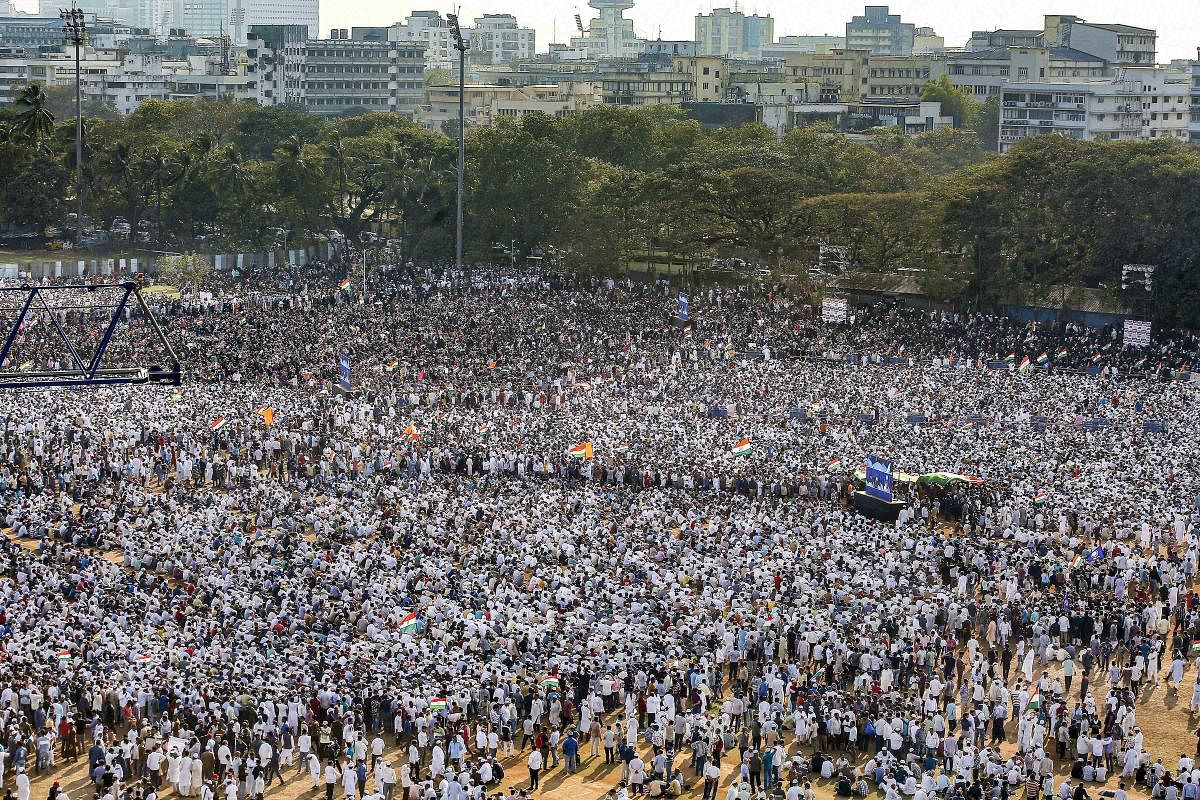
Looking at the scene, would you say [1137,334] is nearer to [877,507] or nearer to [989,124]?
[877,507]

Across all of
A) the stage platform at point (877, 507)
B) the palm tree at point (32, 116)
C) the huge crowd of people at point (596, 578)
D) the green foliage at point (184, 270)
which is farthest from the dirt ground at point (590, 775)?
the palm tree at point (32, 116)

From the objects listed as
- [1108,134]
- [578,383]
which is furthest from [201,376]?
[1108,134]

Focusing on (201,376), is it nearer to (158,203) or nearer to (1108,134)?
(158,203)

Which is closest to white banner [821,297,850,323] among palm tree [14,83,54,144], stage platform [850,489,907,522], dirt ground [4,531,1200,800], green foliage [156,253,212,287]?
stage platform [850,489,907,522]

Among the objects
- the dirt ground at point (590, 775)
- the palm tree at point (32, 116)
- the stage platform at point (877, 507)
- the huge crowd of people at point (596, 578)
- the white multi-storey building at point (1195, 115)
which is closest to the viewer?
the dirt ground at point (590, 775)

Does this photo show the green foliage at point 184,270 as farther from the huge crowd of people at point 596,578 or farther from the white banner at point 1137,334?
the white banner at point 1137,334

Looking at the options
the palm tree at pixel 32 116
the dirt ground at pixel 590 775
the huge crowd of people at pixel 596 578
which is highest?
the palm tree at pixel 32 116

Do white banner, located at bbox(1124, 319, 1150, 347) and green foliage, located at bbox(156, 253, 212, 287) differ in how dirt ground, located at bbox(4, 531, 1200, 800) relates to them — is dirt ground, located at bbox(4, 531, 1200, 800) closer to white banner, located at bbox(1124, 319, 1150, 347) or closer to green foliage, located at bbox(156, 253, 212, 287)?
white banner, located at bbox(1124, 319, 1150, 347)
